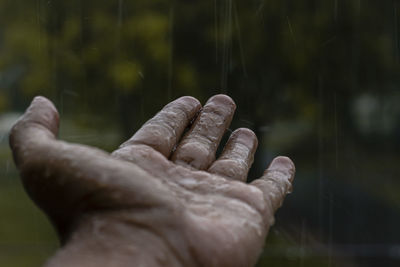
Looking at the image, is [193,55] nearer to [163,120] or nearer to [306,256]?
[306,256]

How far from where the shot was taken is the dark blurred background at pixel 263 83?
775cm

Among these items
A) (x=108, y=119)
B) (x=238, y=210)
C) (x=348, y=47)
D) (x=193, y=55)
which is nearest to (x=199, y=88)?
(x=193, y=55)

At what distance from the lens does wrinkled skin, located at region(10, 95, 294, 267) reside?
1.46m

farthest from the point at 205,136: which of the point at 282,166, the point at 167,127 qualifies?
the point at 282,166

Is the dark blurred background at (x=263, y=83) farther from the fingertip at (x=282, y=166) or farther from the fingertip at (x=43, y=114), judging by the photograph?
the fingertip at (x=43, y=114)

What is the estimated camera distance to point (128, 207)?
1513mm

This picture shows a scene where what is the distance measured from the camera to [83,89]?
8.06 metres

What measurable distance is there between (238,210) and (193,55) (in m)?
6.22

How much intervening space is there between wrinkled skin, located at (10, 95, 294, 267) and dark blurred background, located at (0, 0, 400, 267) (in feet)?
19.3

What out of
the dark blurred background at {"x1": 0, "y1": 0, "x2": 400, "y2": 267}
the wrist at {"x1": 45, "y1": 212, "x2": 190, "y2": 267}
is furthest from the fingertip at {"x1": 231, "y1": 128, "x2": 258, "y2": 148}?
the dark blurred background at {"x1": 0, "y1": 0, "x2": 400, "y2": 267}

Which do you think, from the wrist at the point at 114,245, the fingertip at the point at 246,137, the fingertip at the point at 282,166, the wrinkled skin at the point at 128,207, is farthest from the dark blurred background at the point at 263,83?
the wrist at the point at 114,245

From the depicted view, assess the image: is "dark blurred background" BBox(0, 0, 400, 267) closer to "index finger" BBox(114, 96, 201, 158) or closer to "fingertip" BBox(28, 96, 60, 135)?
"index finger" BBox(114, 96, 201, 158)

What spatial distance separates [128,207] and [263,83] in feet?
21.3

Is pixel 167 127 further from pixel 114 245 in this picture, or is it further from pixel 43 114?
pixel 114 245
